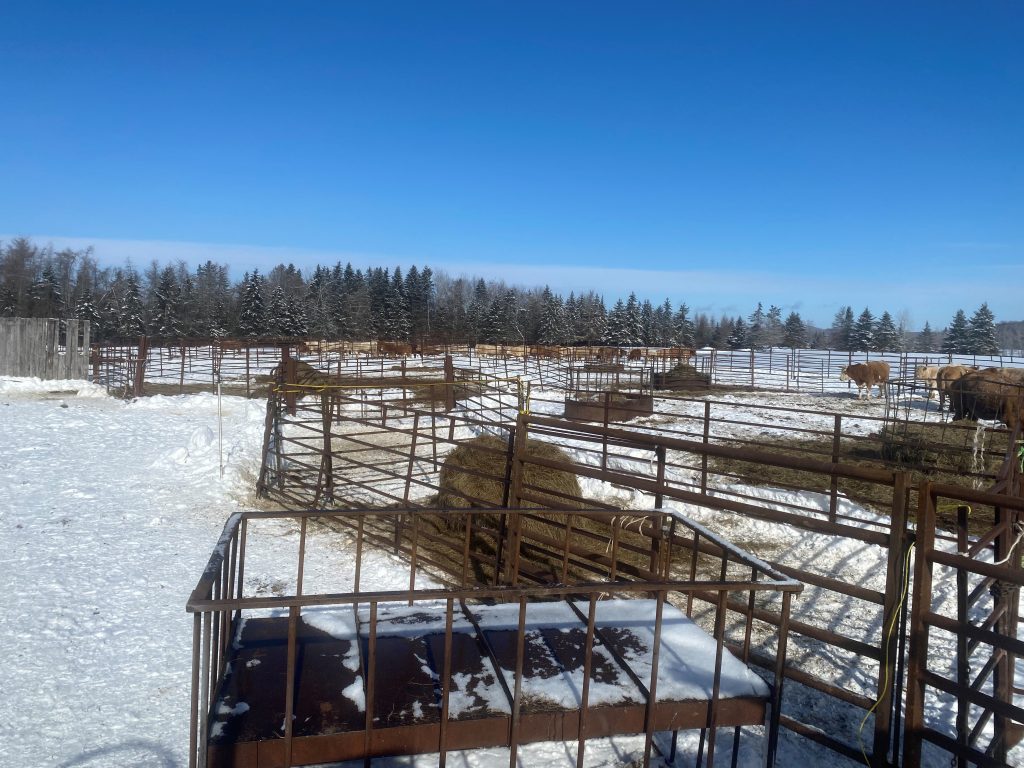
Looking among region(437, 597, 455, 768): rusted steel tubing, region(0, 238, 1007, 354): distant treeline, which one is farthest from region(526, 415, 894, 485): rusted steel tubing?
region(0, 238, 1007, 354): distant treeline

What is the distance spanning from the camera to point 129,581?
5.64 m

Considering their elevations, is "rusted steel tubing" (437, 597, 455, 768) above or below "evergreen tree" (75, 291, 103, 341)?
below

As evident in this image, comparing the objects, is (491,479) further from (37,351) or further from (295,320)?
(295,320)

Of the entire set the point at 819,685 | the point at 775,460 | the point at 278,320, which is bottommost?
the point at 819,685

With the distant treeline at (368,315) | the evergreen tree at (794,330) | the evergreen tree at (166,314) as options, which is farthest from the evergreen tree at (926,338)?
the evergreen tree at (166,314)

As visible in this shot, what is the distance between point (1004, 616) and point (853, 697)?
886mm

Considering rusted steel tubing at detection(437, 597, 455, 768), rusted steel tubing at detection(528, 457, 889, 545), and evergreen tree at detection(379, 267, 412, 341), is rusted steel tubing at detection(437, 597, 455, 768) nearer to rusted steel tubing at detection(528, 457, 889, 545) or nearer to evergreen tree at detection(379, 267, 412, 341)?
rusted steel tubing at detection(528, 457, 889, 545)

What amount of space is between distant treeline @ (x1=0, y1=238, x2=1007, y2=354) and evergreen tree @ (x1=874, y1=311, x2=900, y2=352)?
0.36 ft

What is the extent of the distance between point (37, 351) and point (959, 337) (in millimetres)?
74757

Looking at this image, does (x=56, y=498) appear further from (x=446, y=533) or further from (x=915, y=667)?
(x=915, y=667)

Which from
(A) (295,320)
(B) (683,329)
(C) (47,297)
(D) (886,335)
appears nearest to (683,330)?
(B) (683,329)

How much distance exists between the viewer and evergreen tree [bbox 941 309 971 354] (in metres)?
64.4

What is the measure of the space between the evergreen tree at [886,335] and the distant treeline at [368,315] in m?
0.11

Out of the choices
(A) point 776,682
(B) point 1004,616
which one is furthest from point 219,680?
(B) point 1004,616
